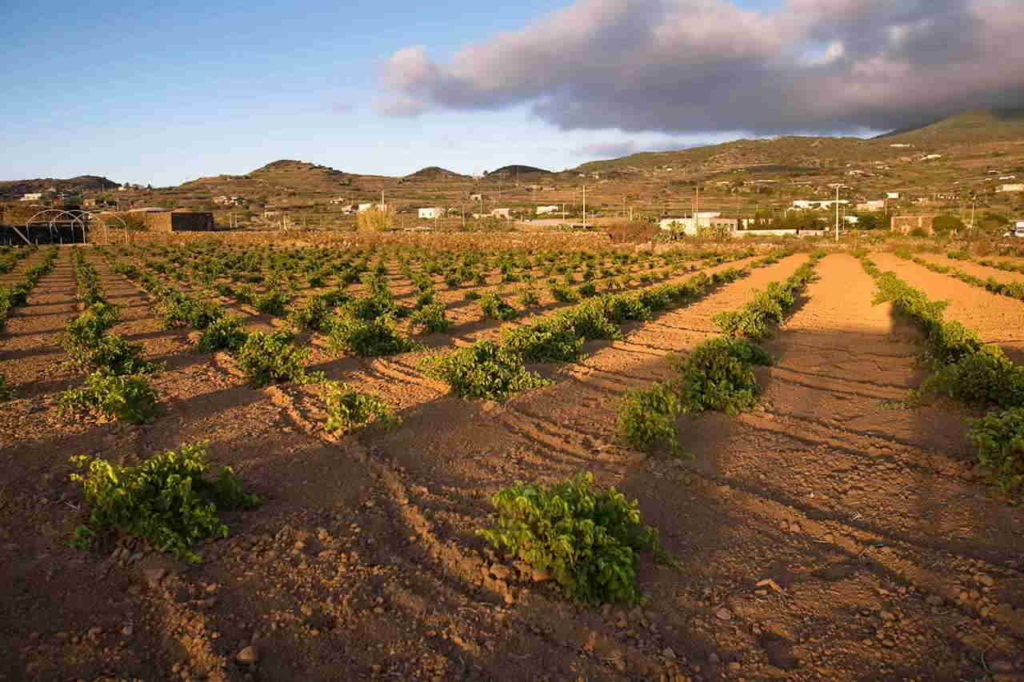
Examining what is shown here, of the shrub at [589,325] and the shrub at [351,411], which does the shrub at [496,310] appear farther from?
the shrub at [351,411]

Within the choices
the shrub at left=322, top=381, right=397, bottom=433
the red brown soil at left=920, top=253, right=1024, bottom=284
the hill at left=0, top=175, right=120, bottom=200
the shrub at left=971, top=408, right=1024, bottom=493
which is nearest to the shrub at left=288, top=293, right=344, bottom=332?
the shrub at left=322, top=381, right=397, bottom=433

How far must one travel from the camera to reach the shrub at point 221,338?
411 inches

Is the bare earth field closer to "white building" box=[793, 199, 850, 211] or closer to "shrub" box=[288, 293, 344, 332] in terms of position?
"shrub" box=[288, 293, 344, 332]

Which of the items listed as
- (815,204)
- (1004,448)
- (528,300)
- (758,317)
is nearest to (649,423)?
(1004,448)

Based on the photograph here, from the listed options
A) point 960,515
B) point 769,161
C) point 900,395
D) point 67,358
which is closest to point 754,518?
point 960,515

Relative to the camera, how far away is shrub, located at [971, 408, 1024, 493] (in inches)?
187

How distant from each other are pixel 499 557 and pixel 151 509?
2.30 meters

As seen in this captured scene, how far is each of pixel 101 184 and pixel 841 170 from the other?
179m

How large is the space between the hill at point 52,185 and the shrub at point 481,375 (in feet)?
497

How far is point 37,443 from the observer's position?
5.95 metres

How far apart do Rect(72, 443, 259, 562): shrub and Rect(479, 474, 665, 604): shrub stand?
1847 millimetres

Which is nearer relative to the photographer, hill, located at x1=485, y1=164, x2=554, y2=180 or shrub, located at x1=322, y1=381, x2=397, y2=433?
shrub, located at x1=322, y1=381, x2=397, y2=433

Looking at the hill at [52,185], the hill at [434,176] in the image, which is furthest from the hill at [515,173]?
the hill at [52,185]

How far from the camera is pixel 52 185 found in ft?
500
